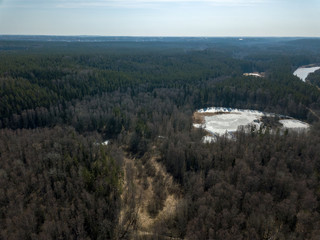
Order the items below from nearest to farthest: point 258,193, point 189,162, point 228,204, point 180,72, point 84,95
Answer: point 228,204, point 258,193, point 189,162, point 84,95, point 180,72

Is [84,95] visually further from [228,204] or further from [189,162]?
[228,204]

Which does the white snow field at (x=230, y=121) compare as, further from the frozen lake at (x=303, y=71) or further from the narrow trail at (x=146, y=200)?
the frozen lake at (x=303, y=71)

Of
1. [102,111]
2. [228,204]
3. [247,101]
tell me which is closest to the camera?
[228,204]

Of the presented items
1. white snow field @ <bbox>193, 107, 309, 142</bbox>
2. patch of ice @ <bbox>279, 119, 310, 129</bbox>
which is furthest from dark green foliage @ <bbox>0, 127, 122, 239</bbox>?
patch of ice @ <bbox>279, 119, 310, 129</bbox>

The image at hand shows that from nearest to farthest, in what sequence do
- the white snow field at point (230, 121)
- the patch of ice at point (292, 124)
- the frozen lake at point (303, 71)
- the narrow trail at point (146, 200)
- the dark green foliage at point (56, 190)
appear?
the dark green foliage at point (56, 190)
the narrow trail at point (146, 200)
the white snow field at point (230, 121)
the patch of ice at point (292, 124)
the frozen lake at point (303, 71)

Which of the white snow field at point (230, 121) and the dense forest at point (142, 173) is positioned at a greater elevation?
the dense forest at point (142, 173)

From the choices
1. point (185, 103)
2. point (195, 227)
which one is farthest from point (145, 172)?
point (185, 103)

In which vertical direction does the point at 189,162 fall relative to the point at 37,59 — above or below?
below

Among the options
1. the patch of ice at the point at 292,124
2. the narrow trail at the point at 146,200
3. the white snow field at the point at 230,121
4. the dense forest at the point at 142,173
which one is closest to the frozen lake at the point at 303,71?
the dense forest at the point at 142,173

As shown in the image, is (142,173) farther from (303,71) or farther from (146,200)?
(303,71)

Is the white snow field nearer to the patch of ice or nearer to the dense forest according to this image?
the patch of ice
